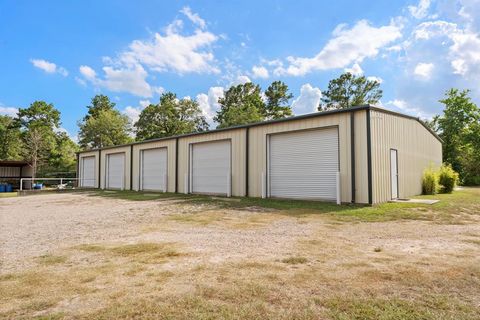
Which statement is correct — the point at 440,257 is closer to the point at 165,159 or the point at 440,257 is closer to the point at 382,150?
the point at 382,150

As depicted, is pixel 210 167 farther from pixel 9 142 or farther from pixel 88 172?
pixel 9 142

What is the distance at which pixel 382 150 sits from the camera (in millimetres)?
10984

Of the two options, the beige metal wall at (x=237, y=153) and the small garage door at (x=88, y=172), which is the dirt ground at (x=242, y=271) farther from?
the small garage door at (x=88, y=172)

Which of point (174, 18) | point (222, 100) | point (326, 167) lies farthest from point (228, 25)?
point (222, 100)

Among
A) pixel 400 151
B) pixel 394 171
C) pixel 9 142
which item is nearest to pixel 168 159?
pixel 394 171

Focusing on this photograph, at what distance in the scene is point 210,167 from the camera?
1588cm

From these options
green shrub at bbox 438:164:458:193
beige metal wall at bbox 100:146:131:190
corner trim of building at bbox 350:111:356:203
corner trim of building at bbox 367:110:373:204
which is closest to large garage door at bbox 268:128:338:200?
corner trim of building at bbox 350:111:356:203

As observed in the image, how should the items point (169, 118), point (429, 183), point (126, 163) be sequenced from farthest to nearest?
1. point (169, 118)
2. point (126, 163)
3. point (429, 183)

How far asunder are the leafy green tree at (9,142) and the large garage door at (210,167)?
1361 inches

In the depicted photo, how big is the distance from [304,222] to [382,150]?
550cm

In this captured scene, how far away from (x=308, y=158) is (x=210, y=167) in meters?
5.85

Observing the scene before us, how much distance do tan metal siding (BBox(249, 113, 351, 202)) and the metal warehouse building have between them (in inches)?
1.4

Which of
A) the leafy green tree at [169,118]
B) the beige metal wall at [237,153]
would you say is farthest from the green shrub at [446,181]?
the leafy green tree at [169,118]

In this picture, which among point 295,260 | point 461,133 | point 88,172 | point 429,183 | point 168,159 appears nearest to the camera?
point 295,260
